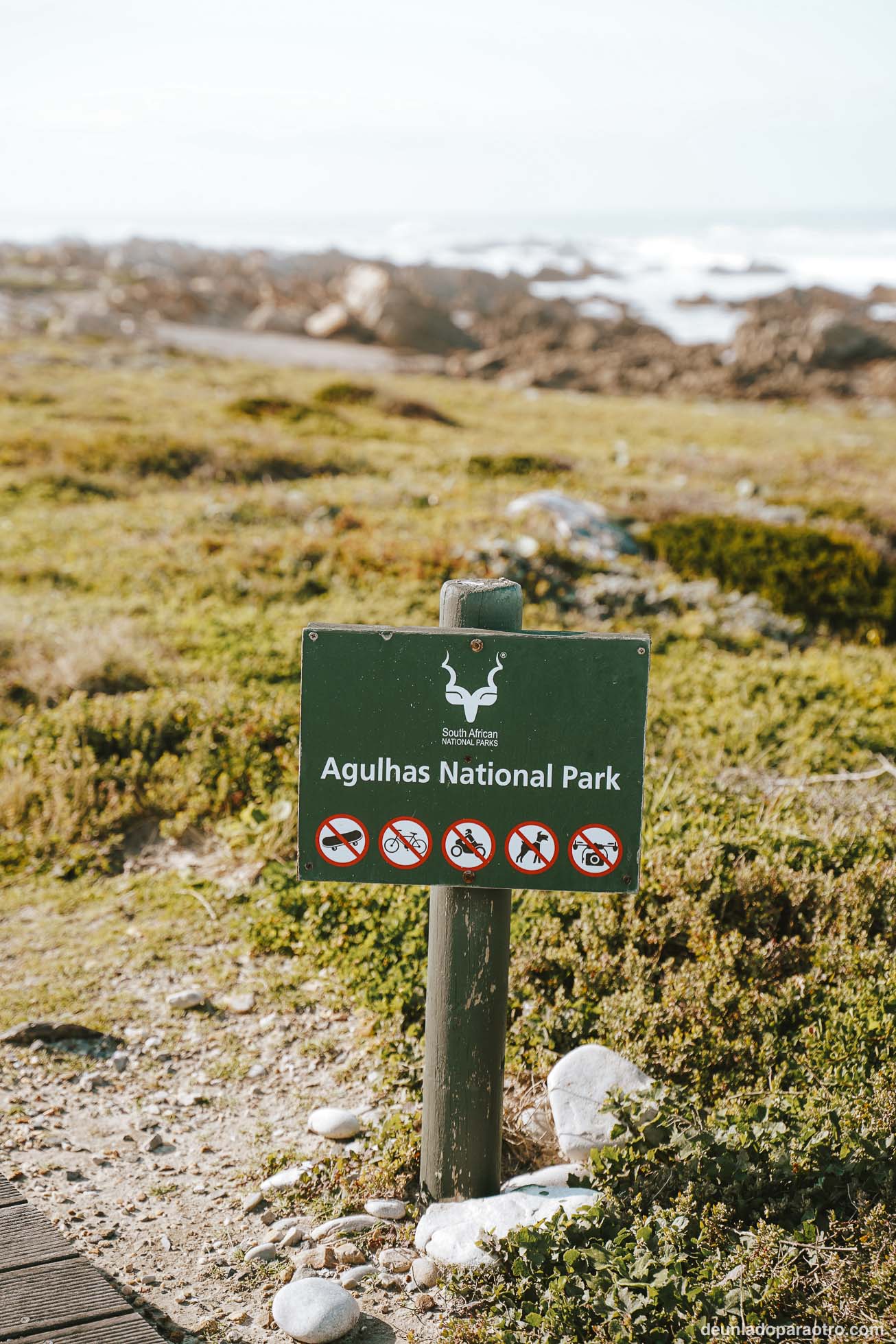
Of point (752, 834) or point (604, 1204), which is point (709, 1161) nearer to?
point (604, 1204)

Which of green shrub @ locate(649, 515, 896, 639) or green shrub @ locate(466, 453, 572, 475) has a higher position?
green shrub @ locate(466, 453, 572, 475)

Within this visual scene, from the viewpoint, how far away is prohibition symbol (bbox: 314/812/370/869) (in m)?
2.84

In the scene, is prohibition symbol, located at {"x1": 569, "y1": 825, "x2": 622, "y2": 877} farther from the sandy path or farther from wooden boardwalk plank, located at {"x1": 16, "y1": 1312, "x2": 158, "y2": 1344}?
the sandy path

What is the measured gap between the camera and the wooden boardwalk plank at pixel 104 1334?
2541 millimetres

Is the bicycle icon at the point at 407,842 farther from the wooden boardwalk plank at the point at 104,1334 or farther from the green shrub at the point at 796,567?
the green shrub at the point at 796,567

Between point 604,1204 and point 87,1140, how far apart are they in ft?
5.83

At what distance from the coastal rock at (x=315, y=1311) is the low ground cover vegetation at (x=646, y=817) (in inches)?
11.0

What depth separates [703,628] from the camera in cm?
898

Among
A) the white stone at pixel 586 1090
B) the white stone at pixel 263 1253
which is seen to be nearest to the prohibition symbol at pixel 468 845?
the white stone at pixel 586 1090

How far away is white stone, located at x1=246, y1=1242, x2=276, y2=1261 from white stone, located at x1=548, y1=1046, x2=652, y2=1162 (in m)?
0.92

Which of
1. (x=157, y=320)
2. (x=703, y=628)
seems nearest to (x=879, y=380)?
(x=157, y=320)

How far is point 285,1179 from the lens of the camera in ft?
Answer: 11.2

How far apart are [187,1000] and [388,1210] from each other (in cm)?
151

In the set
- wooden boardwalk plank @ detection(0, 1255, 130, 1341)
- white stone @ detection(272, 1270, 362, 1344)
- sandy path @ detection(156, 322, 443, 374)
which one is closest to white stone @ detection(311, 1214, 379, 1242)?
white stone @ detection(272, 1270, 362, 1344)
